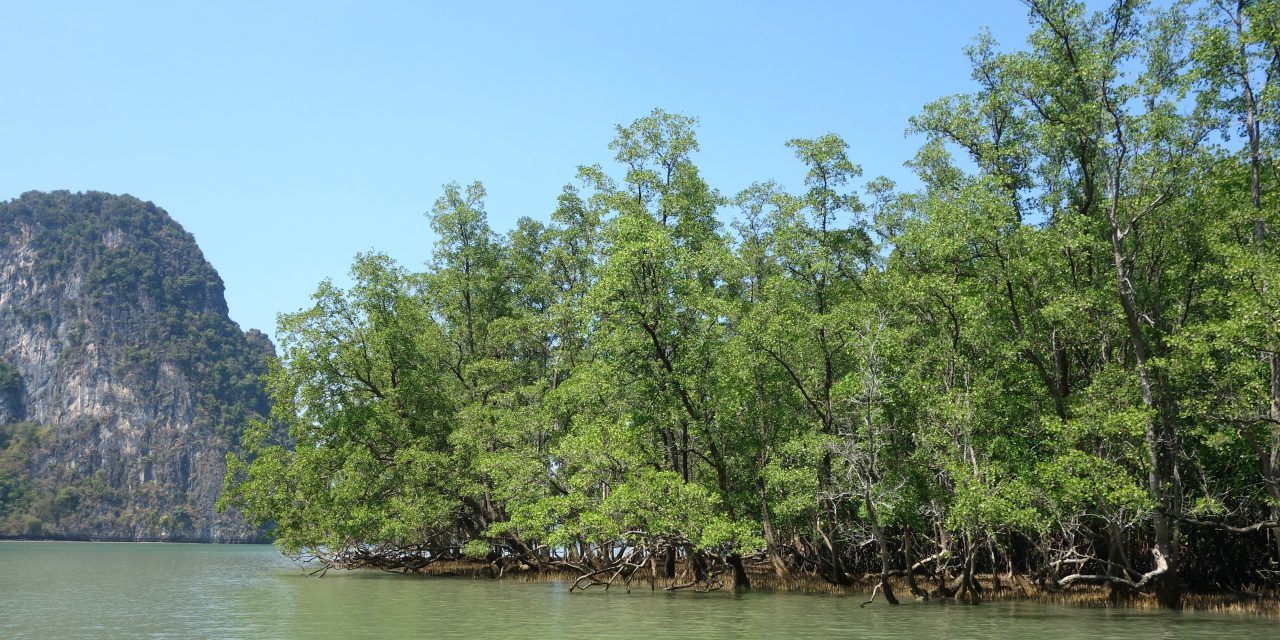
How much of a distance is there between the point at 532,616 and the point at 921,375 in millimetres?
14404

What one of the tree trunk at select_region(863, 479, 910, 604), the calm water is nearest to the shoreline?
the tree trunk at select_region(863, 479, 910, 604)

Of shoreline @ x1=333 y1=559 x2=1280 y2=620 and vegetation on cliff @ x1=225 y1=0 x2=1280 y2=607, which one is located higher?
vegetation on cliff @ x1=225 y1=0 x2=1280 y2=607

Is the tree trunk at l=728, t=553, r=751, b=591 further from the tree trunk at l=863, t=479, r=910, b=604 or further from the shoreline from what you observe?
the tree trunk at l=863, t=479, r=910, b=604

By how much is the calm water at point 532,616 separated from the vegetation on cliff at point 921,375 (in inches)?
90.4

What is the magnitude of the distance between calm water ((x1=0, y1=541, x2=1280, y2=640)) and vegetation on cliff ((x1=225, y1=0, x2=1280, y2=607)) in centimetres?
230

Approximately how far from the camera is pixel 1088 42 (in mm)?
28531

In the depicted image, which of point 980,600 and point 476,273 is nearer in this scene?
point 980,600

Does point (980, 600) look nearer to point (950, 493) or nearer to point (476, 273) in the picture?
point (950, 493)

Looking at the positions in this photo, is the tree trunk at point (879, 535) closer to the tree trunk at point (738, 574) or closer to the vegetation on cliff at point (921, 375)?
the vegetation on cliff at point (921, 375)

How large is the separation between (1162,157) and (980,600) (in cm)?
1499

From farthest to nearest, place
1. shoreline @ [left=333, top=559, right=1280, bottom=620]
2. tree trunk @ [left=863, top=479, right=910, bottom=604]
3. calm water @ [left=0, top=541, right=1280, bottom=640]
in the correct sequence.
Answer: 1. tree trunk @ [left=863, top=479, right=910, bottom=604]
2. shoreline @ [left=333, top=559, right=1280, bottom=620]
3. calm water @ [left=0, top=541, right=1280, bottom=640]

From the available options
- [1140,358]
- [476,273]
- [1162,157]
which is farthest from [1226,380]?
[476,273]

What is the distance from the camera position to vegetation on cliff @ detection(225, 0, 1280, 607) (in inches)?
994

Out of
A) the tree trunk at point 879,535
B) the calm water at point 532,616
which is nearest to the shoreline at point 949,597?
the tree trunk at point 879,535
